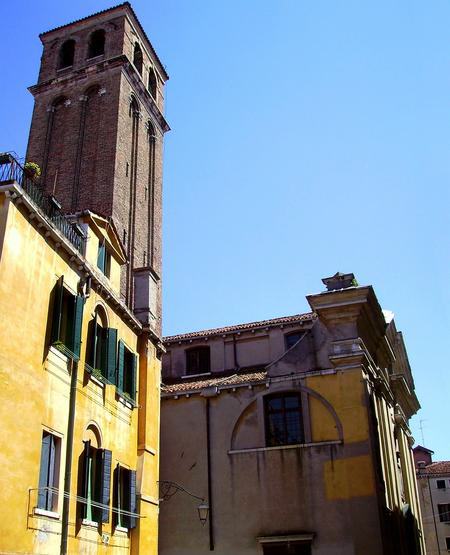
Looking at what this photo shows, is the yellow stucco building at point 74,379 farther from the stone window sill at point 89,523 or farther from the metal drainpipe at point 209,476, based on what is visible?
the metal drainpipe at point 209,476

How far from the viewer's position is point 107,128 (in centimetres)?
3105

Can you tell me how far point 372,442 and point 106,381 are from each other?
417 inches

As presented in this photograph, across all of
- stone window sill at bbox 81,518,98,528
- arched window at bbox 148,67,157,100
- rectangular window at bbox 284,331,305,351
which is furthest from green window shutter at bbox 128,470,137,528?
arched window at bbox 148,67,157,100

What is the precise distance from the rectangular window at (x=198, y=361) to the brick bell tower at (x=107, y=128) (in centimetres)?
356

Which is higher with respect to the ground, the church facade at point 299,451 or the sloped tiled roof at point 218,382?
the sloped tiled roof at point 218,382

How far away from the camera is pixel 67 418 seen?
49.3 feet

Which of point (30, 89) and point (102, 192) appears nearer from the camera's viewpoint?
point (102, 192)

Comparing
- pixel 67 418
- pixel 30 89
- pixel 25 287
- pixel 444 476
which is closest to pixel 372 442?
pixel 67 418

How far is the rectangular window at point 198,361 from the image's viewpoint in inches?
1204

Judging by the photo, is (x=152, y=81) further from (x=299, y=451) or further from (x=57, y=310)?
(x=57, y=310)

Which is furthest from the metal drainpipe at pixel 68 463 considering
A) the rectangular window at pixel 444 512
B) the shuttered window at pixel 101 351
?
the rectangular window at pixel 444 512

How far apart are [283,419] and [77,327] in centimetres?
1143

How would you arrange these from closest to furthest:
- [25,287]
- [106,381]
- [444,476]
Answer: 1. [25,287]
2. [106,381]
3. [444,476]

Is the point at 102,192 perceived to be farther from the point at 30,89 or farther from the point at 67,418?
the point at 67,418
